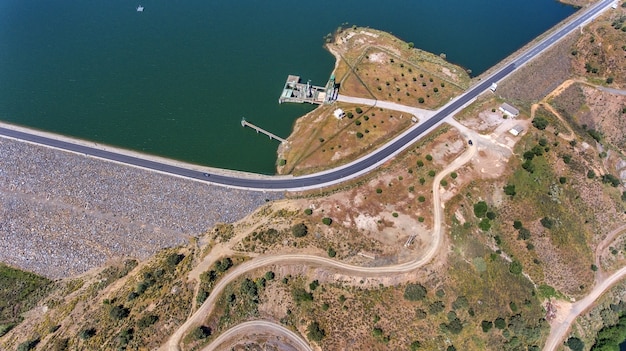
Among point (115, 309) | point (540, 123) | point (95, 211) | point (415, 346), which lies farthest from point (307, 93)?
point (115, 309)

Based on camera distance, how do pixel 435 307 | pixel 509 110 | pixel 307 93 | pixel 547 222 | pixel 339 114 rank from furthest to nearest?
pixel 307 93 → pixel 339 114 → pixel 509 110 → pixel 547 222 → pixel 435 307

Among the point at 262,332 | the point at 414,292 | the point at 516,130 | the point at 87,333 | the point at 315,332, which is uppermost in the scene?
Result: the point at 516,130

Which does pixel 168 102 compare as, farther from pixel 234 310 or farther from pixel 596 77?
pixel 596 77

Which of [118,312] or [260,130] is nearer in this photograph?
[118,312]

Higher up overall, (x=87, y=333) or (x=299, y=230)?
(x=299, y=230)

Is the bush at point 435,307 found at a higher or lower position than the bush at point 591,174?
lower

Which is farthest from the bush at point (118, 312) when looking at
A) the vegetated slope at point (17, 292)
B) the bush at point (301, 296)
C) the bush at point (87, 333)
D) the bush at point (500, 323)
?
the bush at point (500, 323)

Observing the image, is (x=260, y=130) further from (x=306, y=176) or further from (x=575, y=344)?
(x=575, y=344)

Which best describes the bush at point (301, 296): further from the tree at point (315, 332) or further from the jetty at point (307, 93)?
the jetty at point (307, 93)
